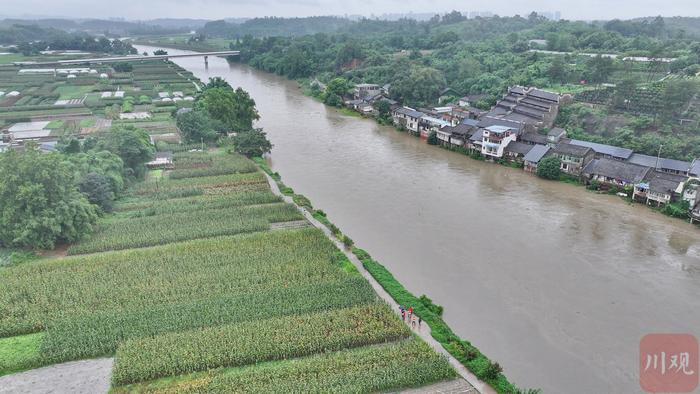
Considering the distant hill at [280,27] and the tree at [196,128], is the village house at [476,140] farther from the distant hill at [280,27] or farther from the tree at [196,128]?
the distant hill at [280,27]

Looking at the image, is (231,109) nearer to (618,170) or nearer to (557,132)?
(557,132)

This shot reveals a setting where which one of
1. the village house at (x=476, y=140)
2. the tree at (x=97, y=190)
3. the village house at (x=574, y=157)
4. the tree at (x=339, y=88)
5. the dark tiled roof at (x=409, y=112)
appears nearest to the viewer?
the tree at (x=97, y=190)

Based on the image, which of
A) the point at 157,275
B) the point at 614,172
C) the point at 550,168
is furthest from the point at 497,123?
the point at 157,275

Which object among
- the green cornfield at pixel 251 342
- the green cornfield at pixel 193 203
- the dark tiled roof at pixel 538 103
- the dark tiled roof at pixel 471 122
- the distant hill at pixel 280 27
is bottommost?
the green cornfield at pixel 251 342

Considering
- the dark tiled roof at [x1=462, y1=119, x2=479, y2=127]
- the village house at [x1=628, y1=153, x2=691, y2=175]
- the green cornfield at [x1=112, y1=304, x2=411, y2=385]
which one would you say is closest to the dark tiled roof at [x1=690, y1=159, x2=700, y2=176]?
the village house at [x1=628, y1=153, x2=691, y2=175]

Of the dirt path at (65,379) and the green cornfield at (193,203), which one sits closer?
the dirt path at (65,379)

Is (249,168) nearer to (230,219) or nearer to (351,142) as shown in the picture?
(230,219)

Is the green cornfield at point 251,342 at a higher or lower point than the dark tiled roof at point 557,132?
lower

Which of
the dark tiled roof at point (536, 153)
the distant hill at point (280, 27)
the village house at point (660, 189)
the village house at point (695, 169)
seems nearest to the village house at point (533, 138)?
the dark tiled roof at point (536, 153)
